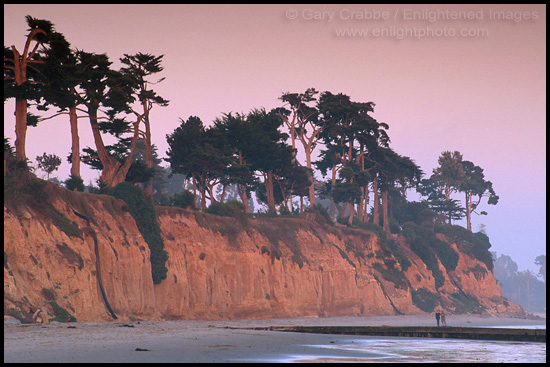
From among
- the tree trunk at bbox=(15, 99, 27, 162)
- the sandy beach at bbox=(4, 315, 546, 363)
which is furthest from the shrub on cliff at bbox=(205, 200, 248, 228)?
the sandy beach at bbox=(4, 315, 546, 363)

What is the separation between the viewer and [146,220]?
172ft

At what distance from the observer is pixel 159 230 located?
53.4m

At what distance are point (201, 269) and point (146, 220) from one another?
21.7 ft

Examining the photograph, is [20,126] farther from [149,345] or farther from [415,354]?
[415,354]

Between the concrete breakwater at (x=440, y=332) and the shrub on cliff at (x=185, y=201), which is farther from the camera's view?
the shrub on cliff at (x=185, y=201)

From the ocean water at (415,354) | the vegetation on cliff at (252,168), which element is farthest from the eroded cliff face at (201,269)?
the ocean water at (415,354)

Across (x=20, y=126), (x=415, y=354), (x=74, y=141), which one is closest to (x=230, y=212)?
(x=74, y=141)

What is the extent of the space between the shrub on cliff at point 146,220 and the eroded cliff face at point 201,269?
33.8 inches

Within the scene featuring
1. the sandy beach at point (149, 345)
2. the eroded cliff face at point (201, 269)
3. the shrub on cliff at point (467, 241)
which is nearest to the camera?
the sandy beach at point (149, 345)

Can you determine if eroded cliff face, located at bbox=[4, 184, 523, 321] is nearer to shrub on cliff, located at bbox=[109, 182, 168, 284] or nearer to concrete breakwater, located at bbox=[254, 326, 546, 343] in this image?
shrub on cliff, located at bbox=[109, 182, 168, 284]

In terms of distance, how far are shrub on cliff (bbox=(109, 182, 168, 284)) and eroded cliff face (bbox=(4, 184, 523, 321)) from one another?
859 millimetres

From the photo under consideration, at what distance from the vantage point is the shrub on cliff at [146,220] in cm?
5125

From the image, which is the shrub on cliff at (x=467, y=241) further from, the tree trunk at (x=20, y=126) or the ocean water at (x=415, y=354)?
the ocean water at (x=415, y=354)

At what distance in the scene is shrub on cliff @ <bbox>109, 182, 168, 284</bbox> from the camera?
2018 inches
